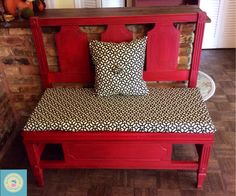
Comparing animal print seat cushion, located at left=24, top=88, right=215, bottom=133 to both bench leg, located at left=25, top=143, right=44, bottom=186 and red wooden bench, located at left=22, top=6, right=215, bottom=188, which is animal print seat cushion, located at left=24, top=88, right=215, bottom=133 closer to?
red wooden bench, located at left=22, top=6, right=215, bottom=188

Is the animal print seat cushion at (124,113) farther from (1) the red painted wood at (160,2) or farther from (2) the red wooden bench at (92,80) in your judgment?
(1) the red painted wood at (160,2)

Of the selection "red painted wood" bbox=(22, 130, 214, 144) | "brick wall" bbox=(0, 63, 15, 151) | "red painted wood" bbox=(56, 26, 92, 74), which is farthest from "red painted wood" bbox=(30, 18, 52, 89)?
"red painted wood" bbox=(22, 130, 214, 144)

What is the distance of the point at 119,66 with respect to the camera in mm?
1637

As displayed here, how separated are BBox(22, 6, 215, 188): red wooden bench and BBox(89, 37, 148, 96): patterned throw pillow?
9 centimetres

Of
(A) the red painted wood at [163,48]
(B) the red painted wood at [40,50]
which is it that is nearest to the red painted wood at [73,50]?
(B) the red painted wood at [40,50]

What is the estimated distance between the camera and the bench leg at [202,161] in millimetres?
1512

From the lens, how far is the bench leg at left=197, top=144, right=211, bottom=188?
4.96 feet

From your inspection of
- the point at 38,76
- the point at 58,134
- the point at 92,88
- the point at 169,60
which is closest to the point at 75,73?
the point at 92,88

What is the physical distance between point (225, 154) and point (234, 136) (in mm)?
229

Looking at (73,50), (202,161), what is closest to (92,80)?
(73,50)

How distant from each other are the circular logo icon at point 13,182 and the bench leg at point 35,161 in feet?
1.64

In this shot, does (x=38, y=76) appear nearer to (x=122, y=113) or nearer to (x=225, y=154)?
(x=122, y=113)

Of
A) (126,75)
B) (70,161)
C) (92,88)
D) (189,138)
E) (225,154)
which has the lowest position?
(225,154)

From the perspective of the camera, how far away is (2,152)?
1960mm
